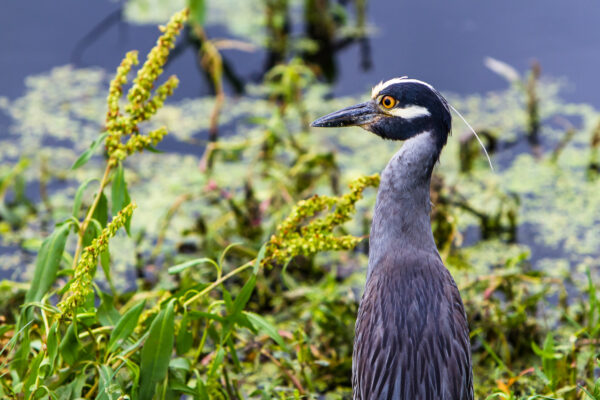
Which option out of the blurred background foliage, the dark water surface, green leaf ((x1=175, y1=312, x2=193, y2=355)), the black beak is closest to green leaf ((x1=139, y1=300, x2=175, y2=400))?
the blurred background foliage

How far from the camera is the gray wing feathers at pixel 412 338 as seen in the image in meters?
2.10

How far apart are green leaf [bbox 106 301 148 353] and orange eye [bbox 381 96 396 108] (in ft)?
3.18

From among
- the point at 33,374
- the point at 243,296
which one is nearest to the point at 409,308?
the point at 243,296

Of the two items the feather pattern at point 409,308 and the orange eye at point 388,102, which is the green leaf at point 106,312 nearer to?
the feather pattern at point 409,308

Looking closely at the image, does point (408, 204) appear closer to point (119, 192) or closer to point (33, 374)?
point (119, 192)

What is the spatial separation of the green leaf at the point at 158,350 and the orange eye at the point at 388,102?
91 cm

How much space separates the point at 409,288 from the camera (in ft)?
7.15

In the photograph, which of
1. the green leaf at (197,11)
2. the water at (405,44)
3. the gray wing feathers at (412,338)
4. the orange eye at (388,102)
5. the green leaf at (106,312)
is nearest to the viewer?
the gray wing feathers at (412,338)

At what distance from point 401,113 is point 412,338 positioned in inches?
27.4

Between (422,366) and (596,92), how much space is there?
12.2 feet

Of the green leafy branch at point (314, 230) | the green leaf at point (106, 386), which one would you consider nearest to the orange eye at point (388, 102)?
the green leafy branch at point (314, 230)

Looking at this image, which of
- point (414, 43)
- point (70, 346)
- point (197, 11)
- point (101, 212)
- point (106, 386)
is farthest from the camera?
point (414, 43)

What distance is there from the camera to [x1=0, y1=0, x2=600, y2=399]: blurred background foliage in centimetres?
220

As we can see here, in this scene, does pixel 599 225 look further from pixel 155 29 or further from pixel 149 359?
pixel 155 29
